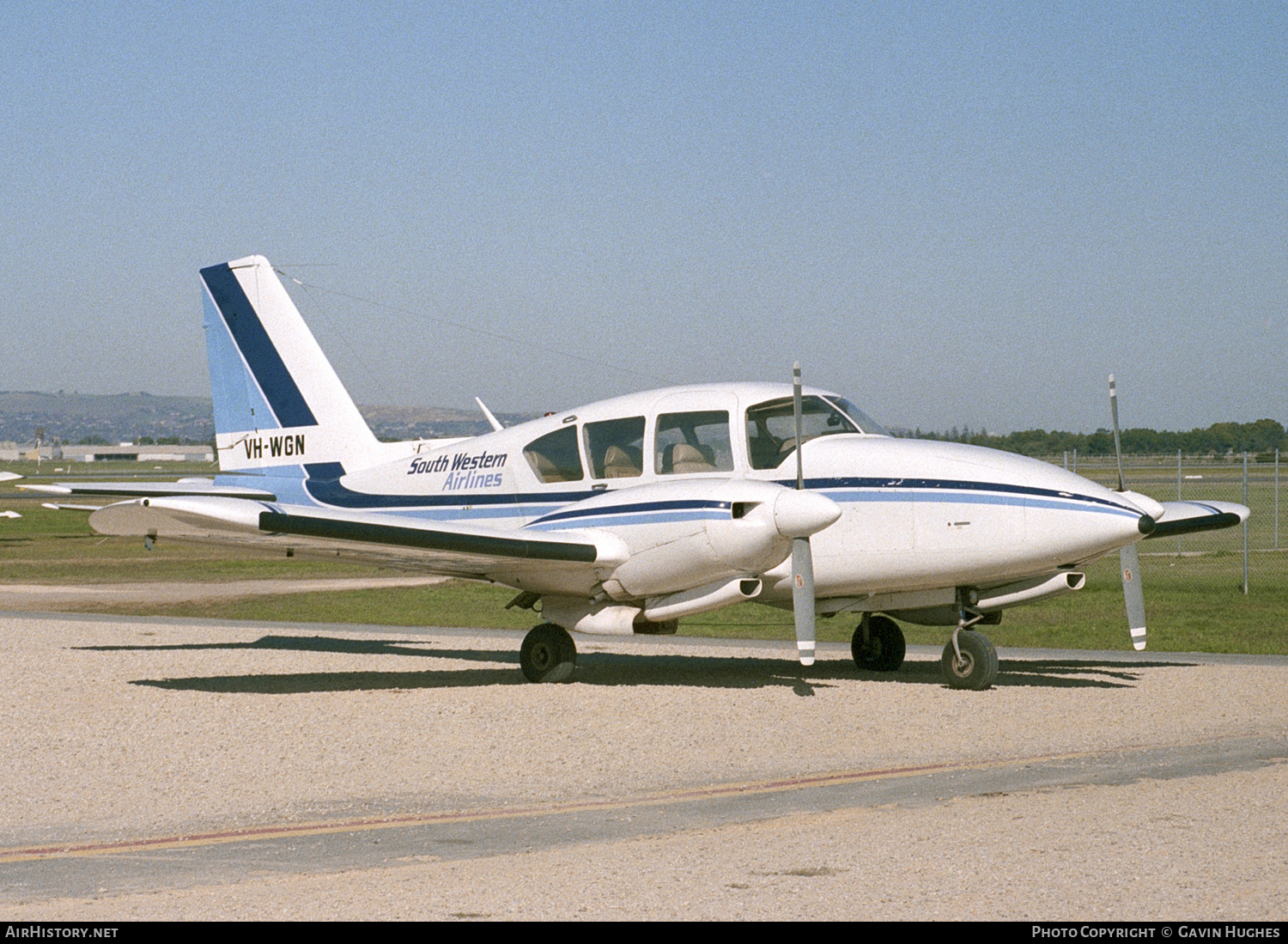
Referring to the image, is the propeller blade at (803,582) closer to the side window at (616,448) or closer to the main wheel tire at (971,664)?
the main wheel tire at (971,664)

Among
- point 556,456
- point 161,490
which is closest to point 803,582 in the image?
point 556,456

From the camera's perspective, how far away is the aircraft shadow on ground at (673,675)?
15.5 m

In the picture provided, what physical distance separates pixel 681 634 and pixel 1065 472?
907 cm

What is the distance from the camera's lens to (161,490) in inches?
682

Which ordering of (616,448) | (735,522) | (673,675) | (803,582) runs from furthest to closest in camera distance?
(673,675) < (616,448) < (803,582) < (735,522)

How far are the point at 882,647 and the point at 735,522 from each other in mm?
3761

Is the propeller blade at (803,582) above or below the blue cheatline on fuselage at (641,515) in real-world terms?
below

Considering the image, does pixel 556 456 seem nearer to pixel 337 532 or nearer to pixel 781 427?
pixel 781 427

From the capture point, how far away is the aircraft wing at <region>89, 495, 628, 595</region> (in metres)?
13.1

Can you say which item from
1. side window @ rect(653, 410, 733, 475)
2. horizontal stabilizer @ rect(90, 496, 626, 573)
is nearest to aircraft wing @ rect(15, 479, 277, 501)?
horizontal stabilizer @ rect(90, 496, 626, 573)

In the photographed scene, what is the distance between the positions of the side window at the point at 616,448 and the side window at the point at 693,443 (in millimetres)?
253

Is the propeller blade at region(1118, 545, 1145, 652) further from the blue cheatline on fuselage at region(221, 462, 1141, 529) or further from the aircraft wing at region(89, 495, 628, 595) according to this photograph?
the aircraft wing at region(89, 495, 628, 595)

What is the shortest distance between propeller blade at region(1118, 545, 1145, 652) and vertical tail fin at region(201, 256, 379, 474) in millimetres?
9249

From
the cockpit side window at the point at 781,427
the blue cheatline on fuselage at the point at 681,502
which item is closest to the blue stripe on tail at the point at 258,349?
the blue cheatline on fuselage at the point at 681,502
